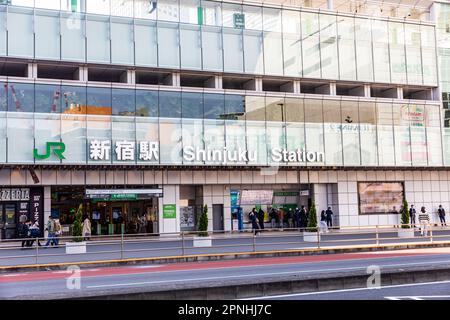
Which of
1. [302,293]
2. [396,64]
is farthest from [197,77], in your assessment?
[302,293]

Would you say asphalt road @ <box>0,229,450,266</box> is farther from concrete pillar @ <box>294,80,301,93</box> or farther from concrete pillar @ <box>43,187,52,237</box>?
concrete pillar @ <box>294,80,301,93</box>

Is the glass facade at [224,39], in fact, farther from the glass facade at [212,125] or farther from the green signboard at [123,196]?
the green signboard at [123,196]

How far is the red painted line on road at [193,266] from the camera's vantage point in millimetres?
18281

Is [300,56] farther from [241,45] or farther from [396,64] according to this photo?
[396,64]

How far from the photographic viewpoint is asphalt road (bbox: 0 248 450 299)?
13.9 m

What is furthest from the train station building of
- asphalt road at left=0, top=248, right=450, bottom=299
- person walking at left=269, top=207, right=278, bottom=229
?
asphalt road at left=0, top=248, right=450, bottom=299

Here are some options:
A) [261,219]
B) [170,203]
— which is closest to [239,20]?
[170,203]

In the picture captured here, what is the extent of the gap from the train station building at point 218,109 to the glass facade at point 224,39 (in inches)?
3.4

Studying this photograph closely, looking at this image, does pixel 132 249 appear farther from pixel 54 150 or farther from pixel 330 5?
pixel 330 5

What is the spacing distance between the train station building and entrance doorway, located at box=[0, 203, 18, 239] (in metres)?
0.08

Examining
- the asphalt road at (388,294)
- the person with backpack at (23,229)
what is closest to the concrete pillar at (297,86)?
the person with backpack at (23,229)

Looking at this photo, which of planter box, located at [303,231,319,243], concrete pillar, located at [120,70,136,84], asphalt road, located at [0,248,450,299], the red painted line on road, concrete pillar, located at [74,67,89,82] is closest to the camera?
asphalt road, located at [0,248,450,299]

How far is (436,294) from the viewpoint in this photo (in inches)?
453

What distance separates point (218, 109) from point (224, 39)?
4757mm
